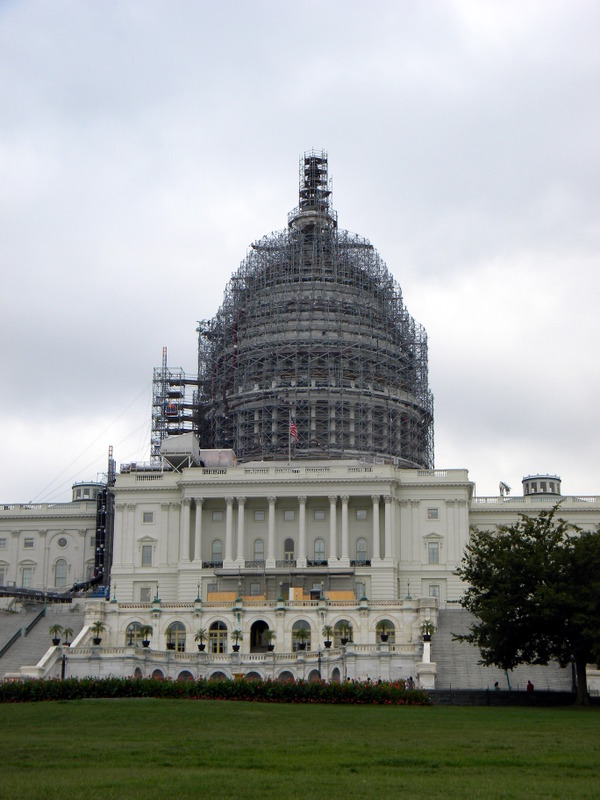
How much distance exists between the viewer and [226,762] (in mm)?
31016

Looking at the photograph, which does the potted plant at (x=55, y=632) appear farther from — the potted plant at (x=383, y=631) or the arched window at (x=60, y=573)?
the arched window at (x=60, y=573)

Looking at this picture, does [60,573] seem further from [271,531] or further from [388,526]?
[388,526]

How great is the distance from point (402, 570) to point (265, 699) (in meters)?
47.3

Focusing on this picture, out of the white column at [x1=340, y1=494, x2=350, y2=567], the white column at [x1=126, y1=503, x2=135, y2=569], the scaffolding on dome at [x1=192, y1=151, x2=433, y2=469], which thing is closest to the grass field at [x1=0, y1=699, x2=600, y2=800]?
the white column at [x1=340, y1=494, x2=350, y2=567]

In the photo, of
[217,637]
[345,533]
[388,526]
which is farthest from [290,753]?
[388,526]

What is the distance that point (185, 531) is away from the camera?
4085 inches

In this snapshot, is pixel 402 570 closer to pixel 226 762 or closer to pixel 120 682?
pixel 120 682

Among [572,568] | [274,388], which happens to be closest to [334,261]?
[274,388]

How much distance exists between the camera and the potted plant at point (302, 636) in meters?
78.9

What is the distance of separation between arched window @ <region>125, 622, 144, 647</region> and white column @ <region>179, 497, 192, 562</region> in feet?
65.3

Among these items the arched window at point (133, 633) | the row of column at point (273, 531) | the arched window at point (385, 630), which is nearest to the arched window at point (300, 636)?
the arched window at point (385, 630)

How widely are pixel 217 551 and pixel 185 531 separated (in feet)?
11.2

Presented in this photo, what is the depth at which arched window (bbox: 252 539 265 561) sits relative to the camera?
104m

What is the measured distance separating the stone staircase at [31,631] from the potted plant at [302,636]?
51.4ft
